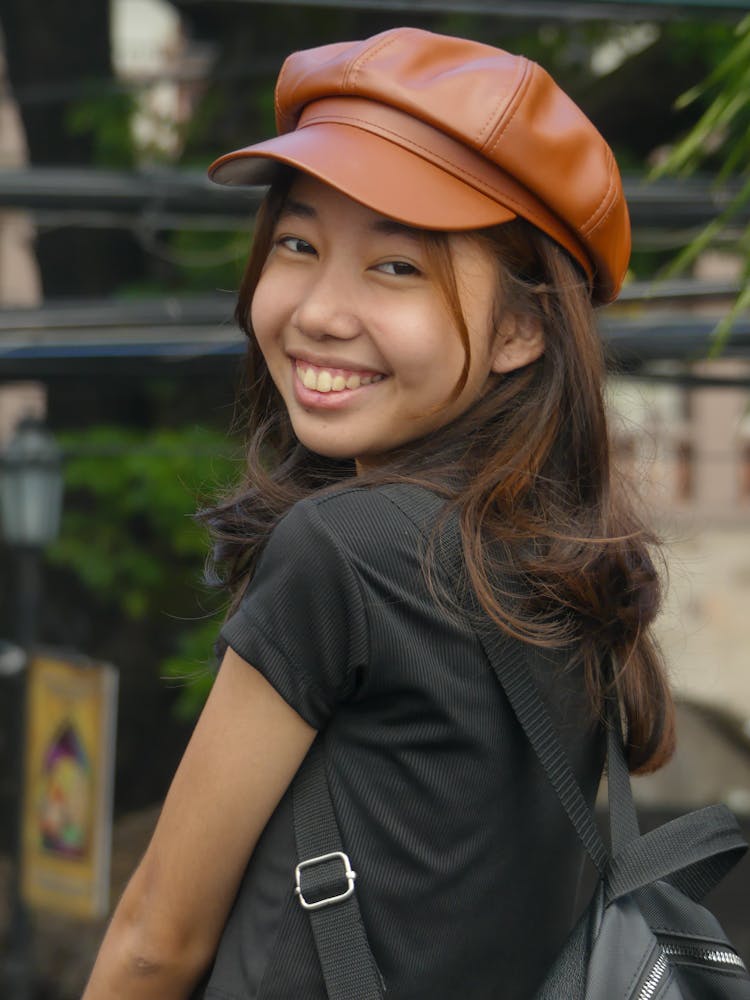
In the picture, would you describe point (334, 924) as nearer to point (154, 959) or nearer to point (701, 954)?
point (154, 959)

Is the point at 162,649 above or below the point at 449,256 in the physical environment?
below

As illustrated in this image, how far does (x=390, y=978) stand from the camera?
1391mm

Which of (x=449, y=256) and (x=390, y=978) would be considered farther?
(x=449, y=256)

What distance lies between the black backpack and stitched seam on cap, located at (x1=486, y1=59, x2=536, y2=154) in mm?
493

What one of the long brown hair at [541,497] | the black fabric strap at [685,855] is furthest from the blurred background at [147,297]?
the black fabric strap at [685,855]

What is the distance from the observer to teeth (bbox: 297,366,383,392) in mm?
1556

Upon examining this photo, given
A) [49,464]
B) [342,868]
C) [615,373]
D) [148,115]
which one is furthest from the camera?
[148,115]

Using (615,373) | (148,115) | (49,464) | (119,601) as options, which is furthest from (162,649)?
(615,373)

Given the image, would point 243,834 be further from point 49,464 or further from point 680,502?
point 680,502

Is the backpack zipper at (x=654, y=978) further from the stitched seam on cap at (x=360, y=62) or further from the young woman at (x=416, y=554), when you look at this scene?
the stitched seam on cap at (x=360, y=62)

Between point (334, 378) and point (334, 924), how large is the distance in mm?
567

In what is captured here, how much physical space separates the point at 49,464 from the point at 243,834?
20.1ft

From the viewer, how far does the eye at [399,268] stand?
1.51 metres

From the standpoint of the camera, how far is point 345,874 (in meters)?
1.35
